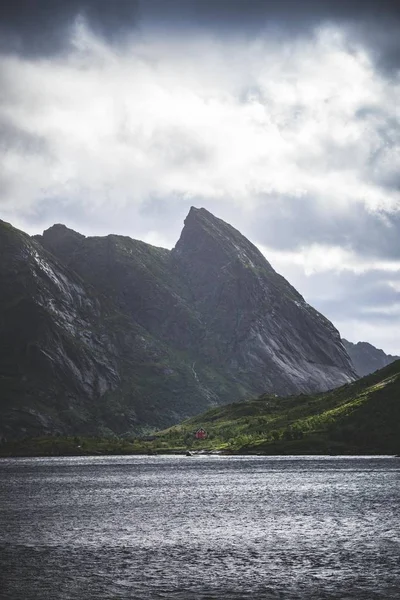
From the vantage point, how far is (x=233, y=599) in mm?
54750

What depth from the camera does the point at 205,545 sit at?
3310 inches

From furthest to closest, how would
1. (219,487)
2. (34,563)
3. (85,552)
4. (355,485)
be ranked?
(219,487)
(355,485)
(85,552)
(34,563)

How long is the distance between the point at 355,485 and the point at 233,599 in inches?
4649

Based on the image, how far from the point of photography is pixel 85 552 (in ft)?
264

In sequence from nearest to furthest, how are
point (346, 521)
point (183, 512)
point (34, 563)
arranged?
point (34, 563) < point (346, 521) < point (183, 512)

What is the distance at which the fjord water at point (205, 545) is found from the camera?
59688 millimetres

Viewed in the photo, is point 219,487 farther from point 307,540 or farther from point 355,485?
Answer: point 307,540

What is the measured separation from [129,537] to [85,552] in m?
12.7

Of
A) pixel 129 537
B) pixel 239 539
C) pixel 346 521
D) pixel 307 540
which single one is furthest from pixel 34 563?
pixel 346 521

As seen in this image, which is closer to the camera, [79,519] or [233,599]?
[233,599]

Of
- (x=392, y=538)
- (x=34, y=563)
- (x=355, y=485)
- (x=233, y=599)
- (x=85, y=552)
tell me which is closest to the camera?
(x=233, y=599)

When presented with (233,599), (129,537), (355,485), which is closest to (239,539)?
(129,537)

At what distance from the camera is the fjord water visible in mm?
59688

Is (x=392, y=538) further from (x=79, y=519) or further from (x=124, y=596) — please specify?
(x=79, y=519)
